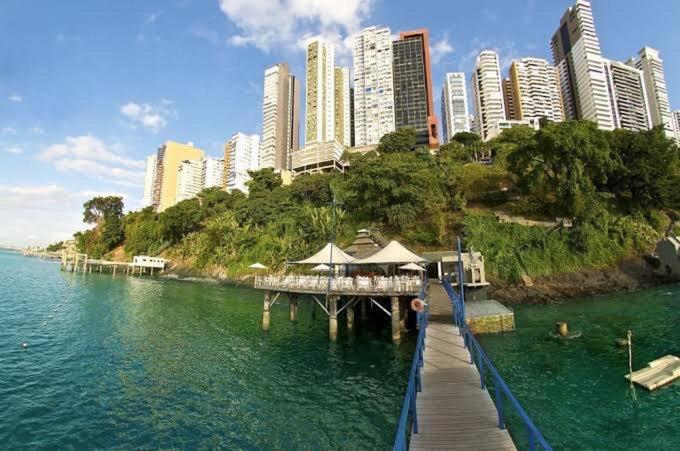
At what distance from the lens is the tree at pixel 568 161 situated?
38188 millimetres

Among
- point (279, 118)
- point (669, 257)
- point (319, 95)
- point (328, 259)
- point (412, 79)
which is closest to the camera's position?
point (328, 259)

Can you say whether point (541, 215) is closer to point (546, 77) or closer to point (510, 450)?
point (510, 450)

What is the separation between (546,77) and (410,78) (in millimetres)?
66117

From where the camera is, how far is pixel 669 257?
36281 mm

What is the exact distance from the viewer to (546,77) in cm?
14425

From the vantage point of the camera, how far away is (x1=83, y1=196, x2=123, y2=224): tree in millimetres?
107812

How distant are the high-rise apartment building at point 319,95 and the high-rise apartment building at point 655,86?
454ft

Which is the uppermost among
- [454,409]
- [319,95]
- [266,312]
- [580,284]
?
[319,95]

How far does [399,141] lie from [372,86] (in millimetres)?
64004

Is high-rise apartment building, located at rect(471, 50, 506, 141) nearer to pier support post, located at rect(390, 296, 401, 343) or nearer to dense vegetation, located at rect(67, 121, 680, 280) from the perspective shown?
dense vegetation, located at rect(67, 121, 680, 280)

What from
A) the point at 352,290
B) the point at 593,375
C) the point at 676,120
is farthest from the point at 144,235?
the point at 676,120

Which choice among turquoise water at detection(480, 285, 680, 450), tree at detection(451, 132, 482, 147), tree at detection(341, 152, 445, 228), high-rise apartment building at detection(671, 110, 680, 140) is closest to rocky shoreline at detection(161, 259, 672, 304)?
turquoise water at detection(480, 285, 680, 450)

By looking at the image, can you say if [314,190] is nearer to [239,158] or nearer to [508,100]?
[239,158]

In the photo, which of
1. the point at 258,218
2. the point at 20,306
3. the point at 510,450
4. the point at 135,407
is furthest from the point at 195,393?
the point at 258,218
